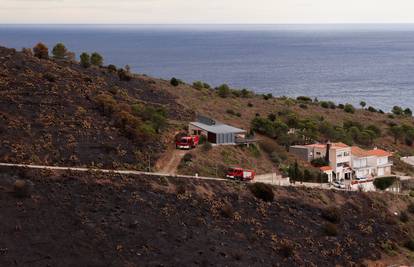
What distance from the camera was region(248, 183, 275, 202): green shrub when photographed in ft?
165

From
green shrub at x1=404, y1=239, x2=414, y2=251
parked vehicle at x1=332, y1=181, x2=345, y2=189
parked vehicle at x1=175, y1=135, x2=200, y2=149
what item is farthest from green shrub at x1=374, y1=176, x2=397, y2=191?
parked vehicle at x1=175, y1=135, x2=200, y2=149

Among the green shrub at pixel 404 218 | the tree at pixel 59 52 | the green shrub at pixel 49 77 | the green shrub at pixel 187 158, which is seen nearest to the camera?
the green shrub at pixel 404 218

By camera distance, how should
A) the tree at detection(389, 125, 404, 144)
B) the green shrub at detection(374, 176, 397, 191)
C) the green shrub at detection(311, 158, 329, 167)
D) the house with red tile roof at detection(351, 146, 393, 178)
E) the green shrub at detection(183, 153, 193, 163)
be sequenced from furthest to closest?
the tree at detection(389, 125, 404, 144) < the house with red tile roof at detection(351, 146, 393, 178) < the green shrub at detection(311, 158, 329, 167) < the green shrub at detection(374, 176, 397, 191) < the green shrub at detection(183, 153, 193, 163)

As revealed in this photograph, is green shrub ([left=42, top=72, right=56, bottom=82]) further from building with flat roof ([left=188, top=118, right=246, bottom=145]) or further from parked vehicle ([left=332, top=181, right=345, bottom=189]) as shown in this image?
parked vehicle ([left=332, top=181, right=345, bottom=189])

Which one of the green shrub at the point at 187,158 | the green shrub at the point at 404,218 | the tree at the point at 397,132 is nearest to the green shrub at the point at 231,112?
the tree at the point at 397,132

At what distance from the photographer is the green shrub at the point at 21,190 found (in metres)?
40.2

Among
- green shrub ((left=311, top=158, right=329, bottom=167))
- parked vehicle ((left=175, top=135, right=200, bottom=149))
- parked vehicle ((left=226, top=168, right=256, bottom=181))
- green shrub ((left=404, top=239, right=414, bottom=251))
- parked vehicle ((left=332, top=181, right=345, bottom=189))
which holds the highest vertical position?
parked vehicle ((left=175, top=135, right=200, bottom=149))

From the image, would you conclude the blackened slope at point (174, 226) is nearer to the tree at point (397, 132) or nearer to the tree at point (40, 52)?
the tree at point (397, 132)

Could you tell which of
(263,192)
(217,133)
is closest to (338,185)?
(263,192)

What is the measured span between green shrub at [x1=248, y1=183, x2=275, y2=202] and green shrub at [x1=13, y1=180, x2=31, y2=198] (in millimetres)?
18972

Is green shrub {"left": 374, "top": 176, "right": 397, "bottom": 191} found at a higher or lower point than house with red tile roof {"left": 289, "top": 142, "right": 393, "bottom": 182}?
lower

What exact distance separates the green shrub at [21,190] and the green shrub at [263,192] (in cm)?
1897

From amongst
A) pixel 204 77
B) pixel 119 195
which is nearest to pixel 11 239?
pixel 119 195

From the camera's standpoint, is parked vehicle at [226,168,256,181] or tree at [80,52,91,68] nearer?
parked vehicle at [226,168,256,181]
